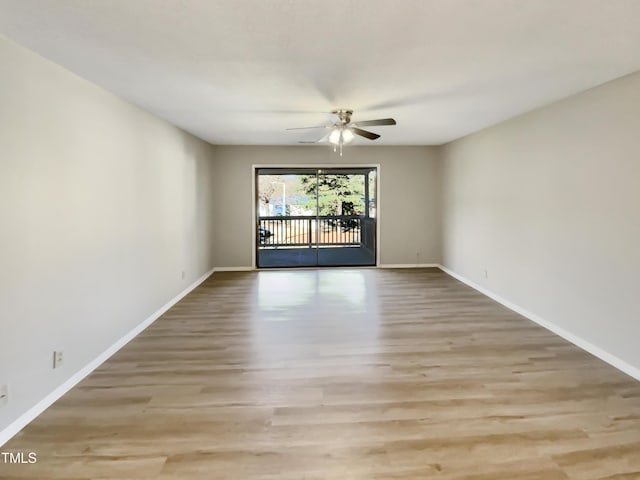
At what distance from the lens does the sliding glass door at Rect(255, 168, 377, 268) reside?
6832mm

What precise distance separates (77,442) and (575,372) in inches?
133

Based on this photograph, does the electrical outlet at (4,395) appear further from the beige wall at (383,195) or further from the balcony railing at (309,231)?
the balcony railing at (309,231)

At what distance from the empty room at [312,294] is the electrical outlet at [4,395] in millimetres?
38

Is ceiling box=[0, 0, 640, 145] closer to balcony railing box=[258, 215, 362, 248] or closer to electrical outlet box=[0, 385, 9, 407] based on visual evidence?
electrical outlet box=[0, 385, 9, 407]

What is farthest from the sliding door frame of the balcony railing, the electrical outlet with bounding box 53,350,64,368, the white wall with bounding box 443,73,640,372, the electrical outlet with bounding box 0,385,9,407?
the electrical outlet with bounding box 0,385,9,407

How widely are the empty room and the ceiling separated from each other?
20 millimetres

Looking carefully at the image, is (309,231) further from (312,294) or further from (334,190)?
(312,294)

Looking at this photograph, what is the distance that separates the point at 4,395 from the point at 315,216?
5.84 m

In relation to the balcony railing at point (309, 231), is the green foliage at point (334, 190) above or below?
above

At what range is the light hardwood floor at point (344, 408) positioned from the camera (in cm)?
174

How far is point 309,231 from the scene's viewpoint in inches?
321

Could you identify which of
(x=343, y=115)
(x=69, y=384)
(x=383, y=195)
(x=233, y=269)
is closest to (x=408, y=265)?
(x=383, y=195)

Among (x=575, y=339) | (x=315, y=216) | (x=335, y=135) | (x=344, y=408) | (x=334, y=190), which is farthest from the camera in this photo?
(x=315, y=216)

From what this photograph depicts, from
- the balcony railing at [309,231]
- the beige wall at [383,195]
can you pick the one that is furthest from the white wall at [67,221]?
the balcony railing at [309,231]
